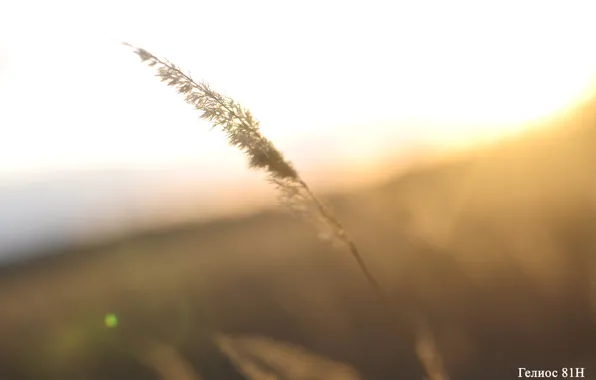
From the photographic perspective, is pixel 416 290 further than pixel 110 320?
No

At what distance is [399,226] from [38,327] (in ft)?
20.8

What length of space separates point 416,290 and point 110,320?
3811 mm

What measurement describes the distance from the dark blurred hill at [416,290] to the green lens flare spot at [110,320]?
79 millimetres

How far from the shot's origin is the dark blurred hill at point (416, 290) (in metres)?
3.10

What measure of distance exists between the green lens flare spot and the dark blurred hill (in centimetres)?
8

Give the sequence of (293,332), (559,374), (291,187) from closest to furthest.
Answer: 1. (291,187)
2. (559,374)
3. (293,332)

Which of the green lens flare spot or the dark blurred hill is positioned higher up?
the dark blurred hill

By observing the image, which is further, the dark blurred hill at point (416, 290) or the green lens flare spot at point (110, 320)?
the green lens flare spot at point (110, 320)

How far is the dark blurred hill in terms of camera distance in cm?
310

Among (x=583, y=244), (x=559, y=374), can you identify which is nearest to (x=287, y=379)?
(x=559, y=374)

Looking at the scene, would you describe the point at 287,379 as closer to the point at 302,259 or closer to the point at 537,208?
the point at 537,208

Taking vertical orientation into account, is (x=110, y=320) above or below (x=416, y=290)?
below

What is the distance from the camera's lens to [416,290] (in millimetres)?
3973

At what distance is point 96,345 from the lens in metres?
5.72
